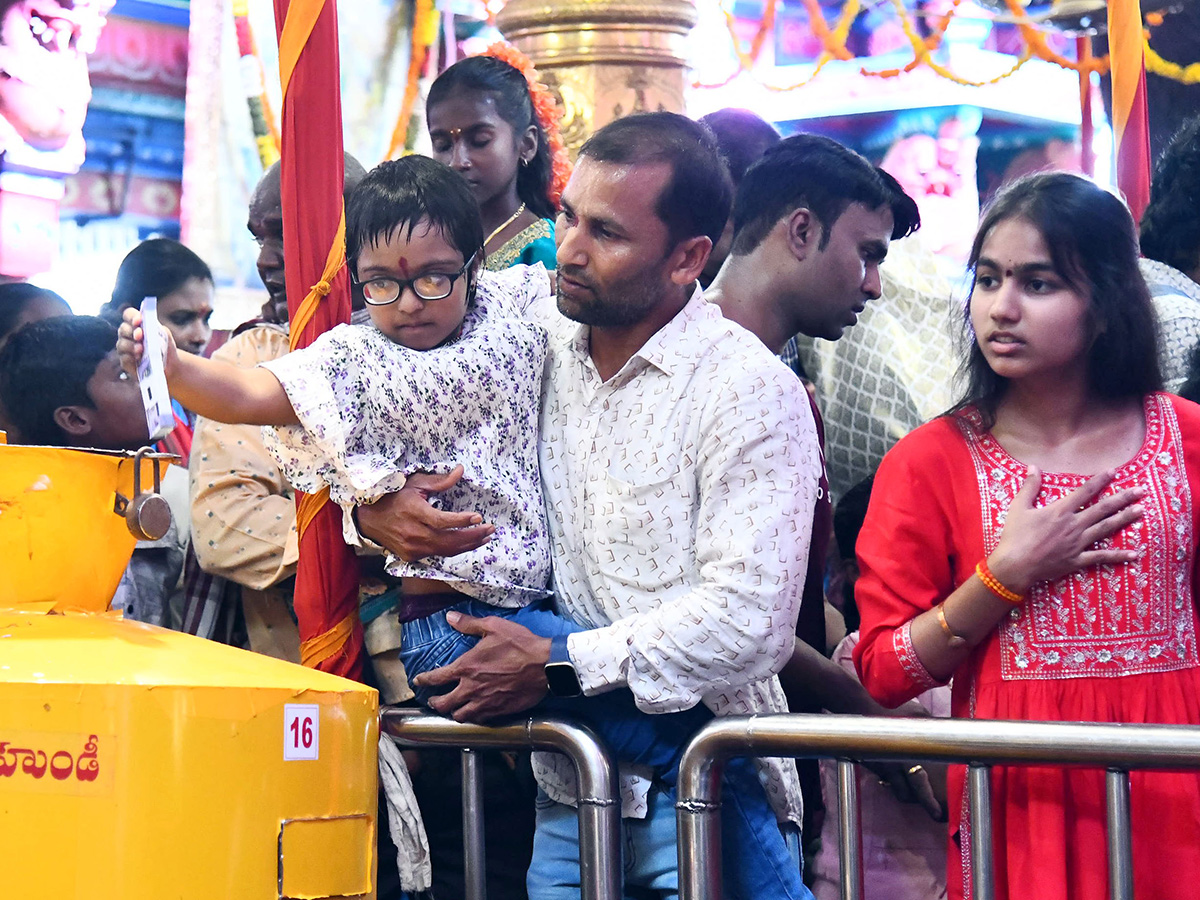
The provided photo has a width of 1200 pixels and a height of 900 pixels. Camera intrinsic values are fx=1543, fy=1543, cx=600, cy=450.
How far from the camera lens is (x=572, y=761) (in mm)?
2254

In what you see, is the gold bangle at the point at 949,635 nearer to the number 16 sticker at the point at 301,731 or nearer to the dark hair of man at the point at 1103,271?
the dark hair of man at the point at 1103,271

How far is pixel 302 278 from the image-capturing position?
8.23ft

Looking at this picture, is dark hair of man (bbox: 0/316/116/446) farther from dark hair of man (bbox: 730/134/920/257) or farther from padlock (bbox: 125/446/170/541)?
dark hair of man (bbox: 730/134/920/257)

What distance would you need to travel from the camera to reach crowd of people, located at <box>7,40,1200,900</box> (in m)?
2.04

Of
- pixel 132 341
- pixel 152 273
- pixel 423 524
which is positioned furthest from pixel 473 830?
pixel 152 273

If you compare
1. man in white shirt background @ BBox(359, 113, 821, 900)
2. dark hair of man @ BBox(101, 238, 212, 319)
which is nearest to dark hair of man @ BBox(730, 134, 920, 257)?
man in white shirt background @ BBox(359, 113, 821, 900)

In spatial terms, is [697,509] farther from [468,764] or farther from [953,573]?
[468,764]

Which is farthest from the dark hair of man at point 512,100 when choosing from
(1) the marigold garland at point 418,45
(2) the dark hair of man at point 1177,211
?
(1) the marigold garland at point 418,45

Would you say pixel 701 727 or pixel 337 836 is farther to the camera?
pixel 701 727

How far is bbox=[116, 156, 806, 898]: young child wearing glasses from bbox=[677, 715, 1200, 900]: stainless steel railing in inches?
6.5

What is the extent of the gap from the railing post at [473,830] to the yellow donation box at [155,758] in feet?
1.10

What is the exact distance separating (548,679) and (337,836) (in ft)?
1.25

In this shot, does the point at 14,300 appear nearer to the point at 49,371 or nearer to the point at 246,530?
the point at 49,371

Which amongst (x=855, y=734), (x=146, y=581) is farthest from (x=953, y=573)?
(x=146, y=581)
